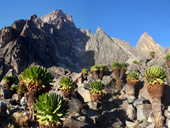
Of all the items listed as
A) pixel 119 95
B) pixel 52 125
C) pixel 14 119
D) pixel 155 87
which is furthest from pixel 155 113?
pixel 14 119

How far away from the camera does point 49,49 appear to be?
14388cm

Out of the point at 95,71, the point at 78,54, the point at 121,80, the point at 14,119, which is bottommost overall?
the point at 14,119

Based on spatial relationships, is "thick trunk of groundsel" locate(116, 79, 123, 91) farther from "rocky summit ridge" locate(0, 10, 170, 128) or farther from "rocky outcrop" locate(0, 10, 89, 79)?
"rocky outcrop" locate(0, 10, 89, 79)

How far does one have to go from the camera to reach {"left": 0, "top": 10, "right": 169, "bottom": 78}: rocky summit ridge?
106231mm

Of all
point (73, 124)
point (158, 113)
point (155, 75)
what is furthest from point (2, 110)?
point (158, 113)

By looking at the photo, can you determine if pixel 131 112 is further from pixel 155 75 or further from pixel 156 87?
pixel 155 75

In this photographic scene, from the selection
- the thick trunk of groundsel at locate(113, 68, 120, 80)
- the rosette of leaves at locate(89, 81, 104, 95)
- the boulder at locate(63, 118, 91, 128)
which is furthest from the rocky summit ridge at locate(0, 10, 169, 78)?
the boulder at locate(63, 118, 91, 128)

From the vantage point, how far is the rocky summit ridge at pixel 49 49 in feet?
349

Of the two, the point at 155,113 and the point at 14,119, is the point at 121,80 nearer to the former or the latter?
the point at 155,113

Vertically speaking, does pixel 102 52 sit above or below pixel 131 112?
above

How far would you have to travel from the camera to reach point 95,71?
39375 millimetres

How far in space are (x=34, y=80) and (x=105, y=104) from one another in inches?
713

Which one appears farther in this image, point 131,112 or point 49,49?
point 49,49

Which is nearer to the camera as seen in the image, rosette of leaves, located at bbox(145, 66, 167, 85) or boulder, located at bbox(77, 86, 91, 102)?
rosette of leaves, located at bbox(145, 66, 167, 85)
